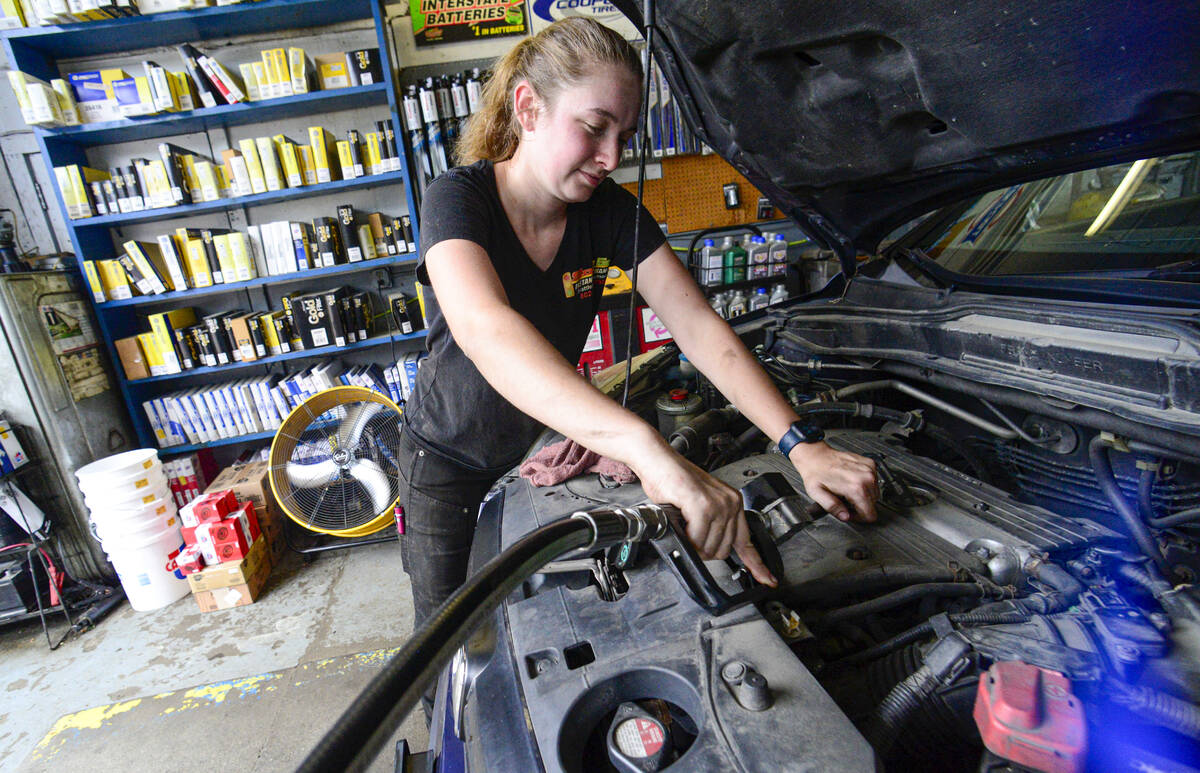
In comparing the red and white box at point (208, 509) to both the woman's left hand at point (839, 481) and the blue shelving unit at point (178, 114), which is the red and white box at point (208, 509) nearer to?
the blue shelving unit at point (178, 114)

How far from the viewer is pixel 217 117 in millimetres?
2938

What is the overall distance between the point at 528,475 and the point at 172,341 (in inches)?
113

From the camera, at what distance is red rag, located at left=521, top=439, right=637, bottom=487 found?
1233mm

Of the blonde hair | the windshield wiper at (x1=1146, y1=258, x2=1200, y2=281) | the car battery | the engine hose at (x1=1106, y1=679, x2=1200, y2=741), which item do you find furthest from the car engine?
the car battery

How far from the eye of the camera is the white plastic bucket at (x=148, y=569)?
8.60 feet

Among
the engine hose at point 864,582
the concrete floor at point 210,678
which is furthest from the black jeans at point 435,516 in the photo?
the engine hose at point 864,582

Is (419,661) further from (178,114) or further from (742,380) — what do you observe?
(178,114)

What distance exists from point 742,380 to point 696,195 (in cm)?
275

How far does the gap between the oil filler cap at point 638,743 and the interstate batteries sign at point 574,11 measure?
11.9 ft

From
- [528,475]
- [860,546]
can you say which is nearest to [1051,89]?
[860,546]

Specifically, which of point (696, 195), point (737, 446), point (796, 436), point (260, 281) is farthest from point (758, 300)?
point (260, 281)

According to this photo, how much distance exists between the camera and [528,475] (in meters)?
1.29

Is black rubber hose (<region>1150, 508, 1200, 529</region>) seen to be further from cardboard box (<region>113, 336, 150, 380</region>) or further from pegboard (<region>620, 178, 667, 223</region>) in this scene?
cardboard box (<region>113, 336, 150, 380</region>)

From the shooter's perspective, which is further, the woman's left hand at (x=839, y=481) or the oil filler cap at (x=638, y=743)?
the woman's left hand at (x=839, y=481)
